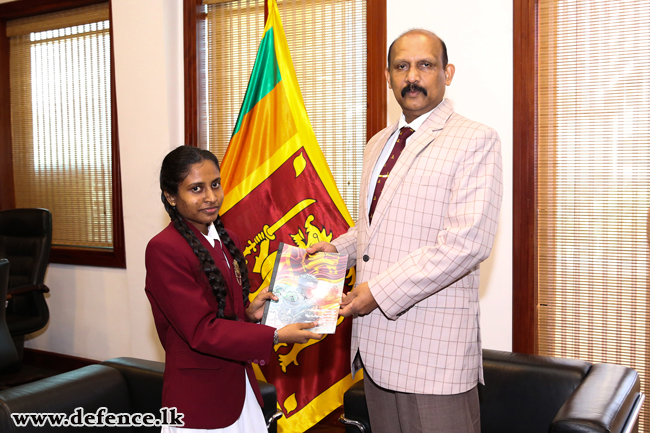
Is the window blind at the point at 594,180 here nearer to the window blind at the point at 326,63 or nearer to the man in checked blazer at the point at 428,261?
the window blind at the point at 326,63

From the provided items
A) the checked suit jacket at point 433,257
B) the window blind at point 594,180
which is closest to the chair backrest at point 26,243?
the checked suit jacket at point 433,257

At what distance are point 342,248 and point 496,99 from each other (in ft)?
4.78

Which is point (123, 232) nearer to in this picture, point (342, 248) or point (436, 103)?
point (342, 248)

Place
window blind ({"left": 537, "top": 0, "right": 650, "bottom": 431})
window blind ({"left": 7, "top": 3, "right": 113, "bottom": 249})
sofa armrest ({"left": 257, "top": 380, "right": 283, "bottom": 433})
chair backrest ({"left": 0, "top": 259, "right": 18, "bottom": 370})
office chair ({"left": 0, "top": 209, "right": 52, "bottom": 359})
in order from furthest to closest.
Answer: window blind ({"left": 7, "top": 3, "right": 113, "bottom": 249})
office chair ({"left": 0, "top": 209, "right": 52, "bottom": 359})
chair backrest ({"left": 0, "top": 259, "right": 18, "bottom": 370})
window blind ({"left": 537, "top": 0, "right": 650, "bottom": 431})
sofa armrest ({"left": 257, "top": 380, "right": 283, "bottom": 433})

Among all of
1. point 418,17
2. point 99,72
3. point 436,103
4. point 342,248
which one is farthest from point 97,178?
point 436,103

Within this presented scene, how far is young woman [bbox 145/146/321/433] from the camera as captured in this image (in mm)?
1396

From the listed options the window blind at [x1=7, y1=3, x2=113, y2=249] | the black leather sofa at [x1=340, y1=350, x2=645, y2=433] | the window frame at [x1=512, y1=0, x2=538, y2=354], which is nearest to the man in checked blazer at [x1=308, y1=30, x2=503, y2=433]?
the black leather sofa at [x1=340, y1=350, x2=645, y2=433]

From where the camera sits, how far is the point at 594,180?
8.91ft

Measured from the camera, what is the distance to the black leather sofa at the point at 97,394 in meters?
1.71

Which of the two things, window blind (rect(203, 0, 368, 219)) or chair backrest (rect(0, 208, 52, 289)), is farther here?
chair backrest (rect(0, 208, 52, 289))

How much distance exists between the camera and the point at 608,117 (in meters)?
2.67

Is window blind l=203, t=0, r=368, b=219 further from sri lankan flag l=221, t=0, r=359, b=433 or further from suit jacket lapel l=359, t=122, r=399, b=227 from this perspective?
suit jacket lapel l=359, t=122, r=399, b=227

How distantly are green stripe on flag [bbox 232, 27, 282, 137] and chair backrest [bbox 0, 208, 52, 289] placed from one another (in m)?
2.00

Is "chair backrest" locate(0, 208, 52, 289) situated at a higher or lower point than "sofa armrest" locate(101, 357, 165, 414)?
higher
